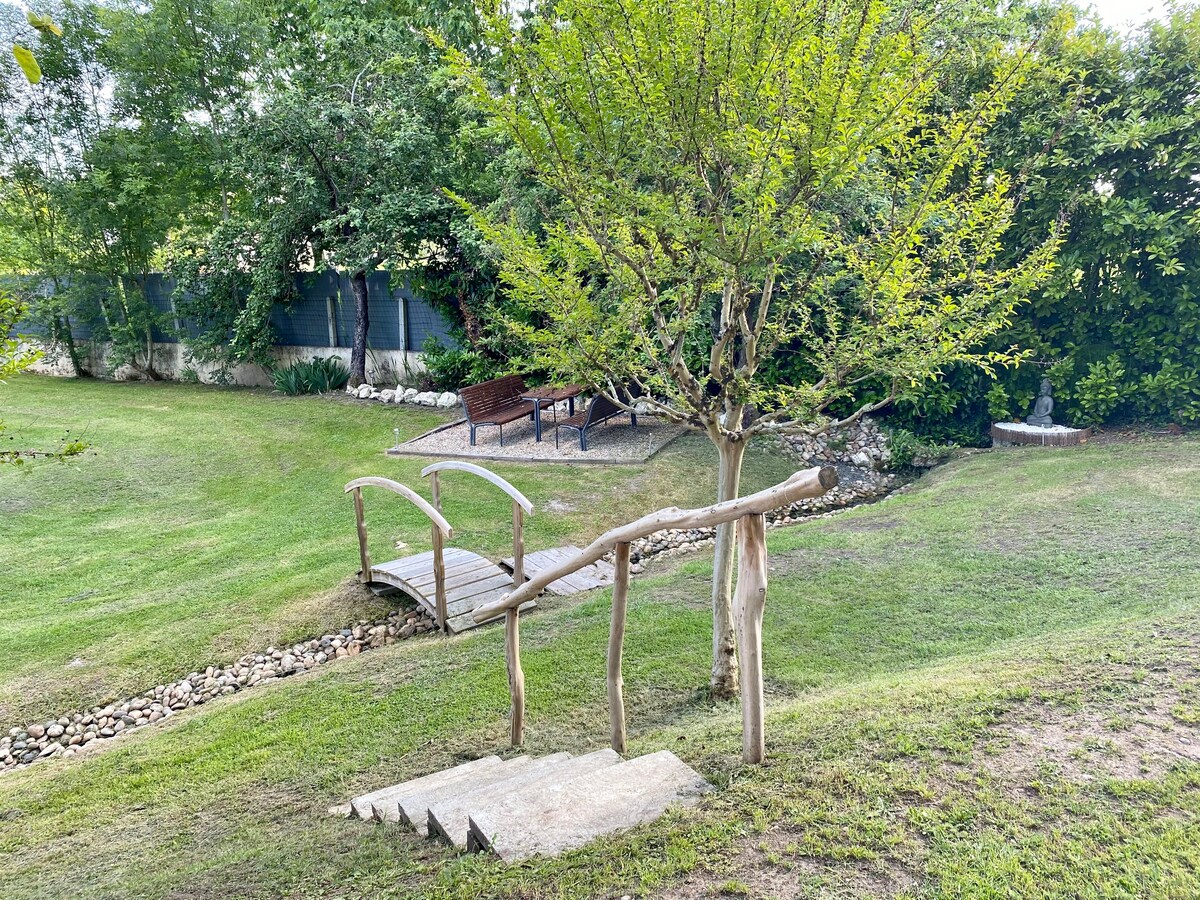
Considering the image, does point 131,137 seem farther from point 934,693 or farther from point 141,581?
point 934,693

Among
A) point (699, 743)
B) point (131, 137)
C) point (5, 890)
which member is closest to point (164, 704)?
point (5, 890)

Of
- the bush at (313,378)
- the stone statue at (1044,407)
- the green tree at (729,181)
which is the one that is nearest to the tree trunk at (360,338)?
the bush at (313,378)

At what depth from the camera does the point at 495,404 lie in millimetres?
10406

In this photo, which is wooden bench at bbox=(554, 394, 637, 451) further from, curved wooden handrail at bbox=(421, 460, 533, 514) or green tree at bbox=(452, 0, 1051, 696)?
green tree at bbox=(452, 0, 1051, 696)

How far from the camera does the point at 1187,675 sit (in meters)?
2.96

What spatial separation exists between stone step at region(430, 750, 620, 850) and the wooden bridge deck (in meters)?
2.50

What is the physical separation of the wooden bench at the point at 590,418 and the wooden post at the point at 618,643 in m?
6.05

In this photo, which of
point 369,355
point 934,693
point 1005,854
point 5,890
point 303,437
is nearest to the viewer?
point 1005,854

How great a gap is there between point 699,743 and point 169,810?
2.50 m

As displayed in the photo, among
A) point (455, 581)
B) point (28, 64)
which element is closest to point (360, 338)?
point (455, 581)

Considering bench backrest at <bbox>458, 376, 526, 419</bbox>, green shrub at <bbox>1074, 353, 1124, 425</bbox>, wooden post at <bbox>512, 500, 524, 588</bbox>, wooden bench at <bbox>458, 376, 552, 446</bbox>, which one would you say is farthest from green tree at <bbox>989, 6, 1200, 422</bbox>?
wooden post at <bbox>512, 500, 524, 588</bbox>

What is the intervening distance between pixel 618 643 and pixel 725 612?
42.4 inches

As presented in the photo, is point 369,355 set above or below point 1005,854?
above

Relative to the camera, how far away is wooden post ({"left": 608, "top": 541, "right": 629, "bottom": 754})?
3043mm
